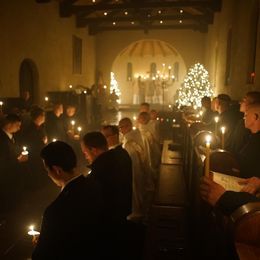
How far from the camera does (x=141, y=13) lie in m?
18.8

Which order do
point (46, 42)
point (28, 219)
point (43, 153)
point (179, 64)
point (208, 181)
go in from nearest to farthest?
point (208, 181) < point (43, 153) < point (28, 219) < point (46, 42) < point (179, 64)

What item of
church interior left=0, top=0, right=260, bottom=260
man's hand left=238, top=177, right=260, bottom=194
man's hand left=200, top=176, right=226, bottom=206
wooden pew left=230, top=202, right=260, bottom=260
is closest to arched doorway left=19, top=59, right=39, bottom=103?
church interior left=0, top=0, right=260, bottom=260

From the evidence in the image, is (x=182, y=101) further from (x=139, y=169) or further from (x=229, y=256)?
(x=229, y=256)

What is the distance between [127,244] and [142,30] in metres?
20.8

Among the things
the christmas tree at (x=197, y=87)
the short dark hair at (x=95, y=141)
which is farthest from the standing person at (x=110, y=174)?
the christmas tree at (x=197, y=87)

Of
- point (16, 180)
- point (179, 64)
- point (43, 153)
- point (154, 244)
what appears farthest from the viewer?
point (179, 64)

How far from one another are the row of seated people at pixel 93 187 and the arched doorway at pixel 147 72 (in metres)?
22.2

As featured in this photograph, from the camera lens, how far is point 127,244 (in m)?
2.94

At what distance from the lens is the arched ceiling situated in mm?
15633

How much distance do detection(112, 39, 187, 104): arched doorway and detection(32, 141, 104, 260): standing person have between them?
27.2 meters

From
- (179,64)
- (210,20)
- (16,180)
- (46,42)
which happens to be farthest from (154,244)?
(179,64)

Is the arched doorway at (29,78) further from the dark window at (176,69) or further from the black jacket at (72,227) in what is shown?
the dark window at (176,69)

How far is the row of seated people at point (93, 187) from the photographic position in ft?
7.88

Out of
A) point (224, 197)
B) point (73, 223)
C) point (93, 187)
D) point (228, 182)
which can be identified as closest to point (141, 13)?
point (228, 182)
